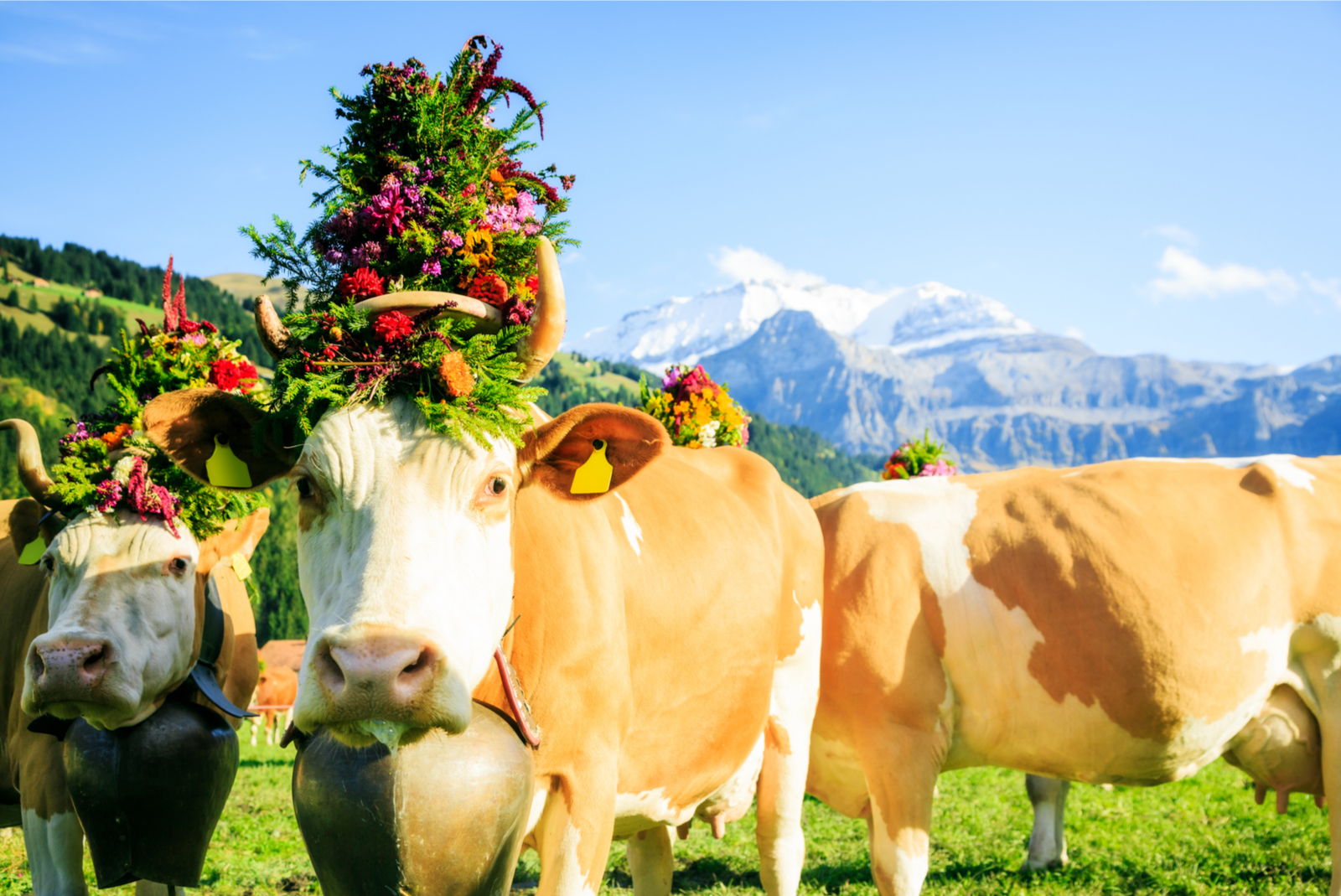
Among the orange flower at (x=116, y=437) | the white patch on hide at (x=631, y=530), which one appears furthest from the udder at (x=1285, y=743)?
the orange flower at (x=116, y=437)

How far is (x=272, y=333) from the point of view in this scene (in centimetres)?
310

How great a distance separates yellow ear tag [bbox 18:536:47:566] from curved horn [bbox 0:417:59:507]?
0.70ft

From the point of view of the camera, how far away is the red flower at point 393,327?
2.86m

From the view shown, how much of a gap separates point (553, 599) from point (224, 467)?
49.9 inches

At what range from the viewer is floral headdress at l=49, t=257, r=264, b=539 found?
177 inches

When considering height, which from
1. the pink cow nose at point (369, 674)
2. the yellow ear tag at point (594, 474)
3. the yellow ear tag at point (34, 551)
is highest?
the yellow ear tag at point (594, 474)

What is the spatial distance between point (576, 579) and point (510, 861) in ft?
3.12

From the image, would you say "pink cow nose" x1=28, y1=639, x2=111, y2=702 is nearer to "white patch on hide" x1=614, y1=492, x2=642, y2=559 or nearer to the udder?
"white patch on hide" x1=614, y1=492, x2=642, y2=559

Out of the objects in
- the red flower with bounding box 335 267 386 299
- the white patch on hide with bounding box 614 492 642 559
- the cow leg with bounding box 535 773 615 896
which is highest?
the red flower with bounding box 335 267 386 299

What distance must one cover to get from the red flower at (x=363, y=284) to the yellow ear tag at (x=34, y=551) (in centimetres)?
292

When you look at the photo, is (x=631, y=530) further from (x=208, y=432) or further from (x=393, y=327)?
(x=208, y=432)

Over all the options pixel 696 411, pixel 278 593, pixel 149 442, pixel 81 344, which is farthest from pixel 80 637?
pixel 81 344

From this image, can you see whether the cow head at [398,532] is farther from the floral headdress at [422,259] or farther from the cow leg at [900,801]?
the cow leg at [900,801]

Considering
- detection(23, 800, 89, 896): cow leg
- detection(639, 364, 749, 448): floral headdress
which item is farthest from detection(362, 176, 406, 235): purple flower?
detection(639, 364, 749, 448): floral headdress
